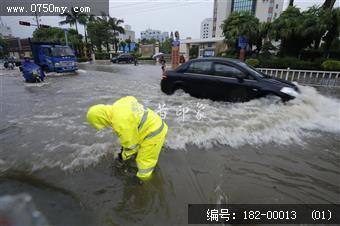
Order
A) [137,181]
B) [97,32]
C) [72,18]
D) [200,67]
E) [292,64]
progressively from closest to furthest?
[137,181] → [200,67] → [292,64] → [72,18] → [97,32]

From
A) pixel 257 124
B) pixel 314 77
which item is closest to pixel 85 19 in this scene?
pixel 314 77

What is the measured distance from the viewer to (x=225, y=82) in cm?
525

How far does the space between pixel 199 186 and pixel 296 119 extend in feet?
10.4

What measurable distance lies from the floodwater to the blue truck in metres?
9.54

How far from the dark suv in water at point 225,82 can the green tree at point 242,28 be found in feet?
42.2

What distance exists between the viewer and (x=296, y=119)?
4426 millimetres

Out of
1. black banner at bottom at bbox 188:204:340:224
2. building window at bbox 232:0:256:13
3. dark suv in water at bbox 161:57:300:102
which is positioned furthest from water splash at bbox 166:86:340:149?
building window at bbox 232:0:256:13

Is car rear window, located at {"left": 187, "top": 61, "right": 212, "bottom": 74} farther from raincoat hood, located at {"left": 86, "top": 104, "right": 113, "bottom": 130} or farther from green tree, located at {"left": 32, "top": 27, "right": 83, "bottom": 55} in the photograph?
green tree, located at {"left": 32, "top": 27, "right": 83, "bottom": 55}

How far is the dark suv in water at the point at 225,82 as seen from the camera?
15.7 ft

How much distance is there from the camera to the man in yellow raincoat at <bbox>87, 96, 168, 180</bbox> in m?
2.09

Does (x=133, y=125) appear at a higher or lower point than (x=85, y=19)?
lower

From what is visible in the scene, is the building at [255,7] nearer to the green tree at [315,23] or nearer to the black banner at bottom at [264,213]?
the green tree at [315,23]

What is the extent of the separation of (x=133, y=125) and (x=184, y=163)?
1297 millimetres

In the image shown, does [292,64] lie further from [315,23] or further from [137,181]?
[137,181]
